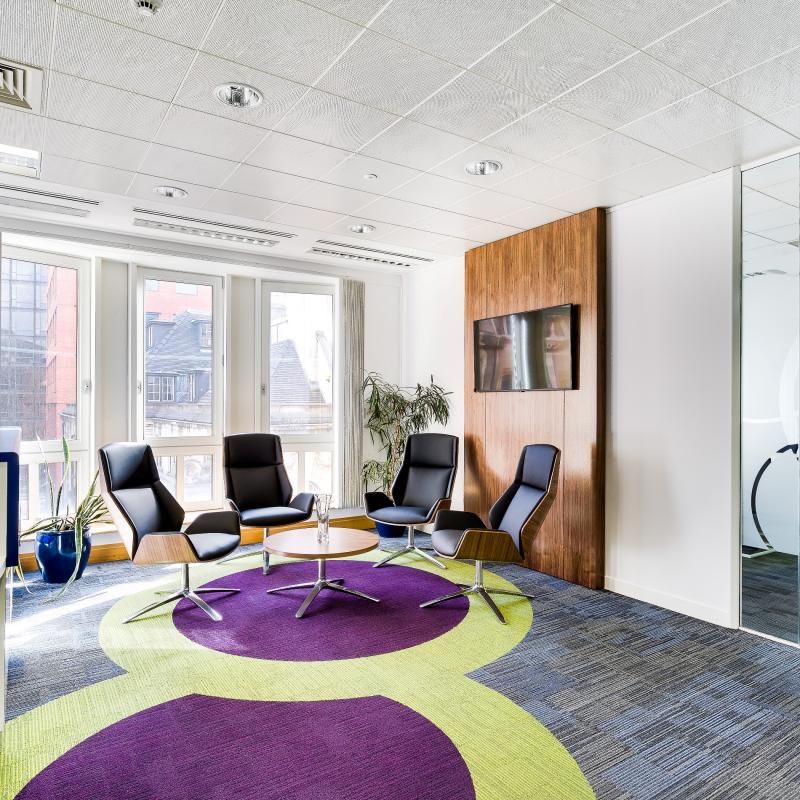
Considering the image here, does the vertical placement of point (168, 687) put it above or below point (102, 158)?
below

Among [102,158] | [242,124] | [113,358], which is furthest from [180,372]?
[242,124]

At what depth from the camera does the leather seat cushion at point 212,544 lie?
3.93m

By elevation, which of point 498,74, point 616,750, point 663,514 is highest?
point 498,74

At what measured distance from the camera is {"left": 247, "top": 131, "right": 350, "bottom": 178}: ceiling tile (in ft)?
11.7

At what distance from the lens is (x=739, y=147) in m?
3.55

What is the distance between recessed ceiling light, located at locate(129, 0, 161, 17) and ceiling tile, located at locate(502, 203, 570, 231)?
9.77 feet

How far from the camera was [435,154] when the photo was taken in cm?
373

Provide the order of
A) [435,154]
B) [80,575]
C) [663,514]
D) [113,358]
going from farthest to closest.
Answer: [113,358], [80,575], [663,514], [435,154]

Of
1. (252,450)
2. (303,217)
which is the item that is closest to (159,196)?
(303,217)

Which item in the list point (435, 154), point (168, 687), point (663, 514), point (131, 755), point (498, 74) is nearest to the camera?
point (131, 755)

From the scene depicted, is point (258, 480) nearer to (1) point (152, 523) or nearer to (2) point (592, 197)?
(1) point (152, 523)

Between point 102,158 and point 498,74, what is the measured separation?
101 inches

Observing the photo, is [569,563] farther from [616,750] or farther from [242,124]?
[242,124]

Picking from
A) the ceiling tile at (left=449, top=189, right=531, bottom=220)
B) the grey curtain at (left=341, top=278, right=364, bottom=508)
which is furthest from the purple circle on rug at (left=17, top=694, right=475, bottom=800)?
the grey curtain at (left=341, top=278, right=364, bottom=508)
